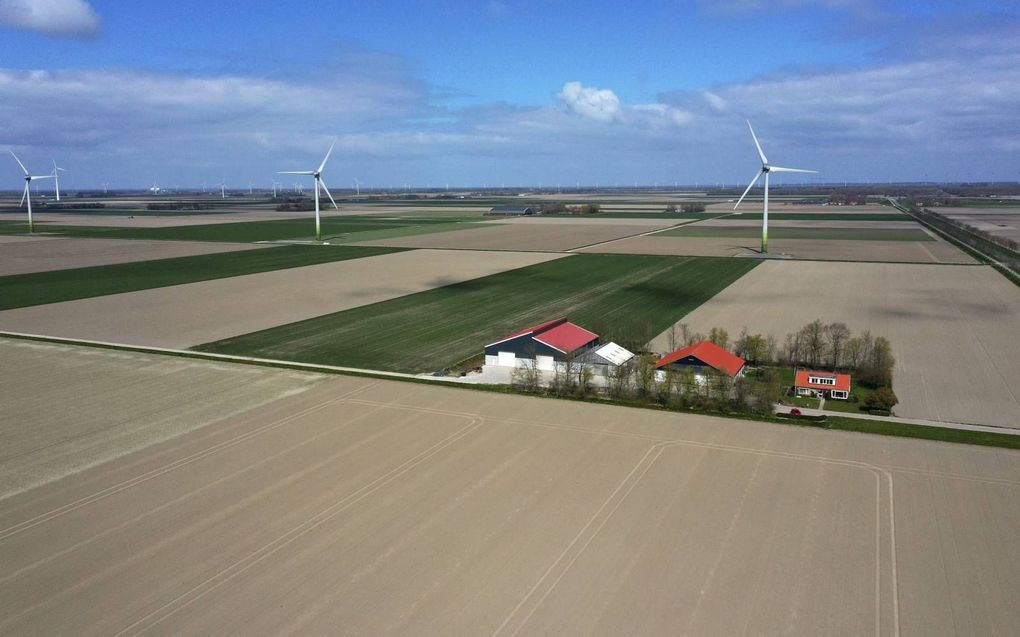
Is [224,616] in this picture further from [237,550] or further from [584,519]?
[584,519]

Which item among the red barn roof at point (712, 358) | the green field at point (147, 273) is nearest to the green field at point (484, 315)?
the red barn roof at point (712, 358)

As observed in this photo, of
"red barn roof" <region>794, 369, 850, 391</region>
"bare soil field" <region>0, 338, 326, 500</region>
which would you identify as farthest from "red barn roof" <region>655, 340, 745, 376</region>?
"bare soil field" <region>0, 338, 326, 500</region>

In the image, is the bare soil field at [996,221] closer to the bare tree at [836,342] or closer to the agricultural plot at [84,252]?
the bare tree at [836,342]

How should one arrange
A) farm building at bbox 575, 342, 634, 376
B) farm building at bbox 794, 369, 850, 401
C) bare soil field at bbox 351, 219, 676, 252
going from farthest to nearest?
bare soil field at bbox 351, 219, 676, 252 → farm building at bbox 575, 342, 634, 376 → farm building at bbox 794, 369, 850, 401

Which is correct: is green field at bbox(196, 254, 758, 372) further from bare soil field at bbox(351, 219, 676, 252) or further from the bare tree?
bare soil field at bbox(351, 219, 676, 252)

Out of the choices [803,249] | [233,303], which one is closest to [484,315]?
[233,303]

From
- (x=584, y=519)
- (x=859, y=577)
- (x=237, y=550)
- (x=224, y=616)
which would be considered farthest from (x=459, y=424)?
(x=859, y=577)
